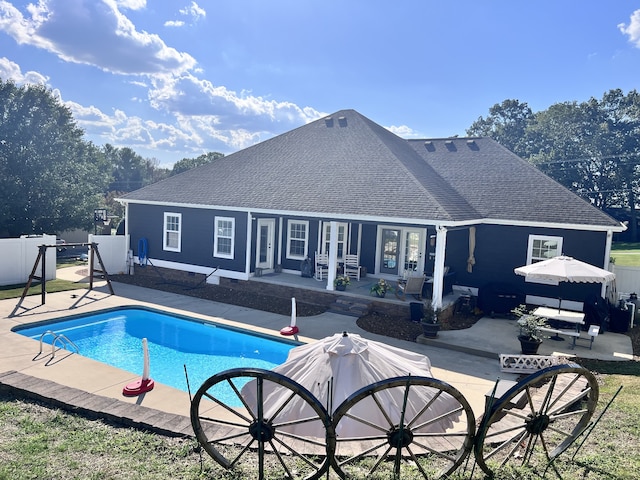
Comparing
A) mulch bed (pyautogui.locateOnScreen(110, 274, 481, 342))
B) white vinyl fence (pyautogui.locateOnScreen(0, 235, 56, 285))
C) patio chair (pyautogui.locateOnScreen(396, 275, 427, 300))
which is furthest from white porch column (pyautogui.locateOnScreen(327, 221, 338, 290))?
white vinyl fence (pyautogui.locateOnScreen(0, 235, 56, 285))

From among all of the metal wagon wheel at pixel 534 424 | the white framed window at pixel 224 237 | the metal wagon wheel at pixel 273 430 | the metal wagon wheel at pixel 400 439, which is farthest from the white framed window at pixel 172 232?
the metal wagon wheel at pixel 534 424

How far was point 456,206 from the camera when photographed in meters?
14.4

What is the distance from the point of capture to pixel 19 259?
54.3 ft

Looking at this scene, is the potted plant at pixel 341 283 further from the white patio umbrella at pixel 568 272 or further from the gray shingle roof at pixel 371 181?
the white patio umbrella at pixel 568 272

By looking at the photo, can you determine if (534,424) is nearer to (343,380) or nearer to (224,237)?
(343,380)

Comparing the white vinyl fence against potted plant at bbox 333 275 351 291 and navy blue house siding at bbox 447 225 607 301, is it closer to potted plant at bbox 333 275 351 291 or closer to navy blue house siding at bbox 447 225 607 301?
potted plant at bbox 333 275 351 291

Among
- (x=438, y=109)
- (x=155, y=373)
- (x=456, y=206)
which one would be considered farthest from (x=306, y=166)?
(x=438, y=109)

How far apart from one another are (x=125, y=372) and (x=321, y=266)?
880 cm

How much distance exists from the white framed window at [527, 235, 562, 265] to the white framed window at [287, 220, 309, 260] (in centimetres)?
769

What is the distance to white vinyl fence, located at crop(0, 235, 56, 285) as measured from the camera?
1616 centimetres

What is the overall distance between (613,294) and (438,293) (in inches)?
244

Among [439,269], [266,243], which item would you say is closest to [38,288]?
[266,243]

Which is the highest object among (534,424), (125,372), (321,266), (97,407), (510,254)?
(510,254)

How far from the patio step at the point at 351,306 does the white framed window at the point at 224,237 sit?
495 cm
